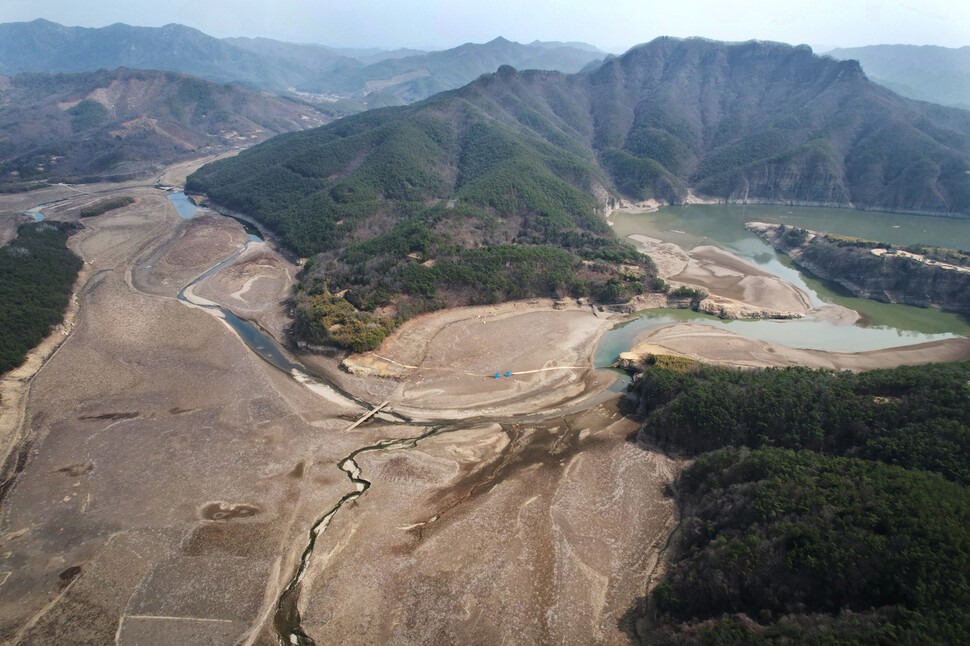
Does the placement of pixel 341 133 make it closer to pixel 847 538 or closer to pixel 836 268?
pixel 836 268

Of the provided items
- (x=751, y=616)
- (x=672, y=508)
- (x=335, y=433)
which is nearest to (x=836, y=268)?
(x=672, y=508)

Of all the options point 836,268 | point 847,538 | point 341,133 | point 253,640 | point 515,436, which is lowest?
point 253,640

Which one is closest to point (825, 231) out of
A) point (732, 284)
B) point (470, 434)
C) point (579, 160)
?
point (732, 284)

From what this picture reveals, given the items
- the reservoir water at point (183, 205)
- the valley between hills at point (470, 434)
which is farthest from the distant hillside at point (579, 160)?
the reservoir water at point (183, 205)

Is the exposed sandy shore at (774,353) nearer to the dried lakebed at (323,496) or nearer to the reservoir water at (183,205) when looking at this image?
the dried lakebed at (323,496)

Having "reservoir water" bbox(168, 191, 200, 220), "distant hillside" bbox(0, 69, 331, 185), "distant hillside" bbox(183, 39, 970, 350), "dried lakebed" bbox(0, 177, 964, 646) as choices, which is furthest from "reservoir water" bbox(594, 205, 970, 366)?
"distant hillside" bbox(0, 69, 331, 185)

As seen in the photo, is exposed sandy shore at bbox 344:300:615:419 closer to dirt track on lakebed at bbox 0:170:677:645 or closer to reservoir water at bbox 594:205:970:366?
dirt track on lakebed at bbox 0:170:677:645
